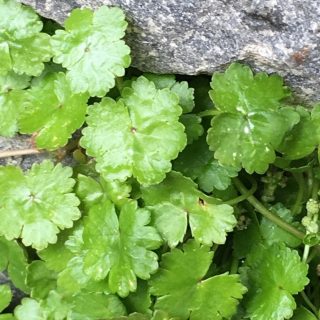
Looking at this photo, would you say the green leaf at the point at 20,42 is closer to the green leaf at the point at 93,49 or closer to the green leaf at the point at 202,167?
the green leaf at the point at 93,49

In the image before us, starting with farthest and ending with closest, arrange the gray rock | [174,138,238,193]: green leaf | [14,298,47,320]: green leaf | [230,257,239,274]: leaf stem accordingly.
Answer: [14,298,47,320]: green leaf
[230,257,239,274]: leaf stem
[174,138,238,193]: green leaf
the gray rock

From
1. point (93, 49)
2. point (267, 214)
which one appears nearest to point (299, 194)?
point (267, 214)

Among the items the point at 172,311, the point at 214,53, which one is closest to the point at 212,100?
the point at 214,53

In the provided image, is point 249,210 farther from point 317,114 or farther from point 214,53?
point 214,53

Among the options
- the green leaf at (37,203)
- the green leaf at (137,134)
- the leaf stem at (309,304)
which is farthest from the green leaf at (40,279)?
the leaf stem at (309,304)

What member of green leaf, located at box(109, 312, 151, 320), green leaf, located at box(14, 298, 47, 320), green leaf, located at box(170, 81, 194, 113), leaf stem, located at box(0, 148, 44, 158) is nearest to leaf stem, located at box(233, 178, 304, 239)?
green leaf, located at box(170, 81, 194, 113)

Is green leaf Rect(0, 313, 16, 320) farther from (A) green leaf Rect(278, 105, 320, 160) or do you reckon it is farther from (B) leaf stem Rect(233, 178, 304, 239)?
(A) green leaf Rect(278, 105, 320, 160)

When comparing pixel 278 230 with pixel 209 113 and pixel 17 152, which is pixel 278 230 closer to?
pixel 209 113

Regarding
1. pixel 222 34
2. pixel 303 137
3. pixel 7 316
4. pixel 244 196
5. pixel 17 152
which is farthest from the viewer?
pixel 7 316
